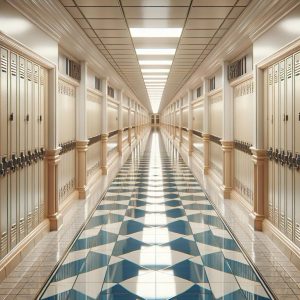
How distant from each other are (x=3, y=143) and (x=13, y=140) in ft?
0.99

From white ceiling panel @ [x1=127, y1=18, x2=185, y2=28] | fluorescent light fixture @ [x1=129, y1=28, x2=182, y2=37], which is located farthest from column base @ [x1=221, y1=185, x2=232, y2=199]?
white ceiling panel @ [x1=127, y1=18, x2=185, y2=28]

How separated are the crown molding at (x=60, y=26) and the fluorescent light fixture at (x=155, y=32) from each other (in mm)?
809

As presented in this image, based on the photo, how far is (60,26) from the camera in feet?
17.4

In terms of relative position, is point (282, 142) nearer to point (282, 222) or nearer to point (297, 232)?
point (282, 222)

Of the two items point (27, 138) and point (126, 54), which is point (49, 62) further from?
point (126, 54)

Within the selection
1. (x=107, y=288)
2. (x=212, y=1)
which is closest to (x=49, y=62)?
→ (x=212, y=1)

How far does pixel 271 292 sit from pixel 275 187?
1886mm

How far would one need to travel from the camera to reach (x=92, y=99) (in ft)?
31.6

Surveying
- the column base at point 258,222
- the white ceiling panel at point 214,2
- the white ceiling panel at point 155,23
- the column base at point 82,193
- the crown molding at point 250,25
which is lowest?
the column base at point 258,222

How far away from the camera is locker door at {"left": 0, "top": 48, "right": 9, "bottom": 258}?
147 inches

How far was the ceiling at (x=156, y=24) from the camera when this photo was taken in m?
4.88

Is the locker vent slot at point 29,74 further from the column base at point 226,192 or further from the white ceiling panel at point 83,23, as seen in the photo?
the column base at point 226,192

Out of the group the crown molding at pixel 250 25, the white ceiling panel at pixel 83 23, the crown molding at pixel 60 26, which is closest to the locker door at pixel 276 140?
the crown molding at pixel 250 25

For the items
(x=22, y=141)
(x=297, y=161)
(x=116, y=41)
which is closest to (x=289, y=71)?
(x=297, y=161)
